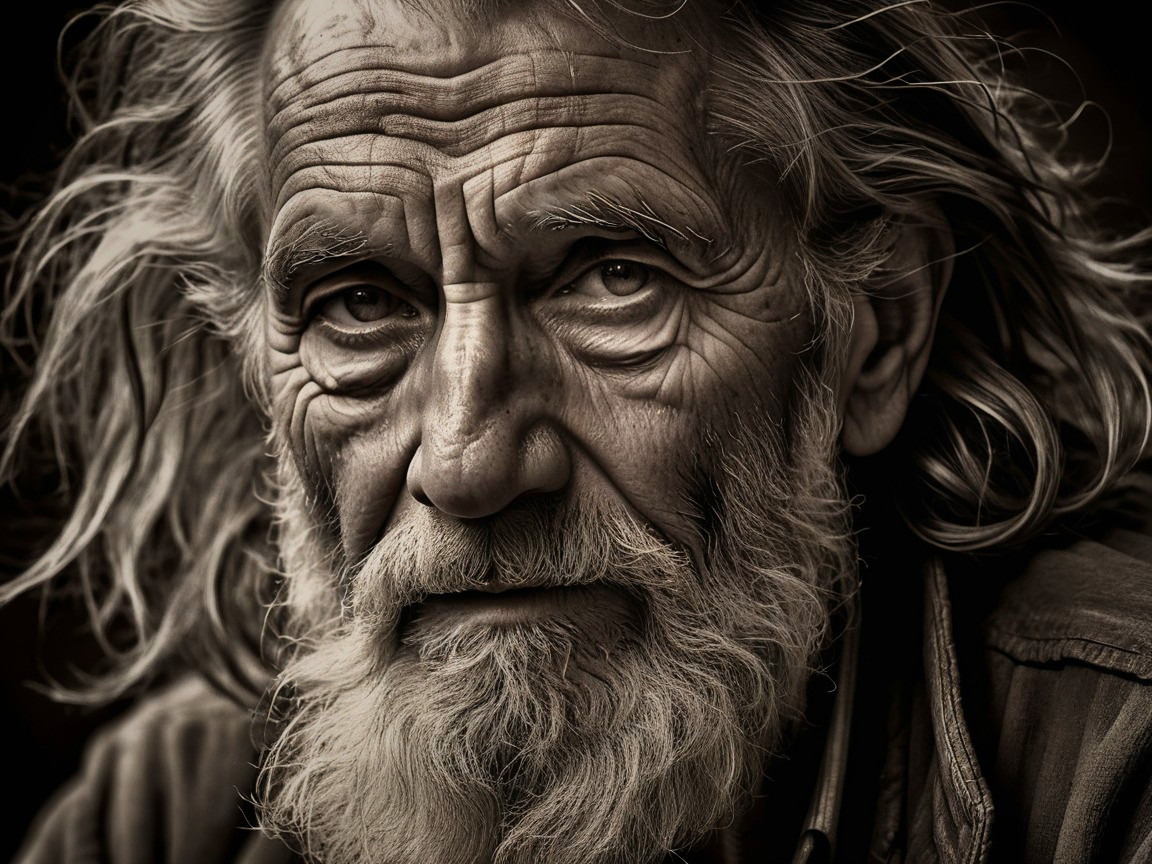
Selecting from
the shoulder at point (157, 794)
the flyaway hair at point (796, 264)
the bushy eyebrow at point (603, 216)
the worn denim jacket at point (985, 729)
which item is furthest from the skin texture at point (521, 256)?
the shoulder at point (157, 794)

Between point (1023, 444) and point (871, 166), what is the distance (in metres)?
0.60

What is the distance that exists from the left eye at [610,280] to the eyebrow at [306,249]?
1.18ft

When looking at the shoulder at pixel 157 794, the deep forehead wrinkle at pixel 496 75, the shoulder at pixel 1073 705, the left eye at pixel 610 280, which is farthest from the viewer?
the shoulder at pixel 157 794

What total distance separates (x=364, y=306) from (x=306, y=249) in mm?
141

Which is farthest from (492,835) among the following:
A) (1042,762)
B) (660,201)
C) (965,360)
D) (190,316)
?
(190,316)

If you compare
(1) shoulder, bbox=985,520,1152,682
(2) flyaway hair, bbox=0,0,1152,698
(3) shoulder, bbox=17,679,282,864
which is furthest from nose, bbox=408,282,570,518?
(3) shoulder, bbox=17,679,282,864

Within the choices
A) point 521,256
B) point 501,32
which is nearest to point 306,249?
point 521,256

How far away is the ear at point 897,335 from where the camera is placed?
2.15 metres

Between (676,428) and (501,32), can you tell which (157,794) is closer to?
(676,428)

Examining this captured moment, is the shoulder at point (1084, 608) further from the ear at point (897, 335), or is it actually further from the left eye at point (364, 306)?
the left eye at point (364, 306)

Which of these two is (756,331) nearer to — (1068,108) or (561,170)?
(561,170)

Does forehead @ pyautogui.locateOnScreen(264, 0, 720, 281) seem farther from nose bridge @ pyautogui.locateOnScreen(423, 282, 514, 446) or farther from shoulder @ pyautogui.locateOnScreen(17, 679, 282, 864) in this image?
shoulder @ pyautogui.locateOnScreen(17, 679, 282, 864)

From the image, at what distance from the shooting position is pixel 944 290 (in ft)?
7.12

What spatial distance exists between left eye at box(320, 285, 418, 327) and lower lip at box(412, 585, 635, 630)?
49 centimetres
